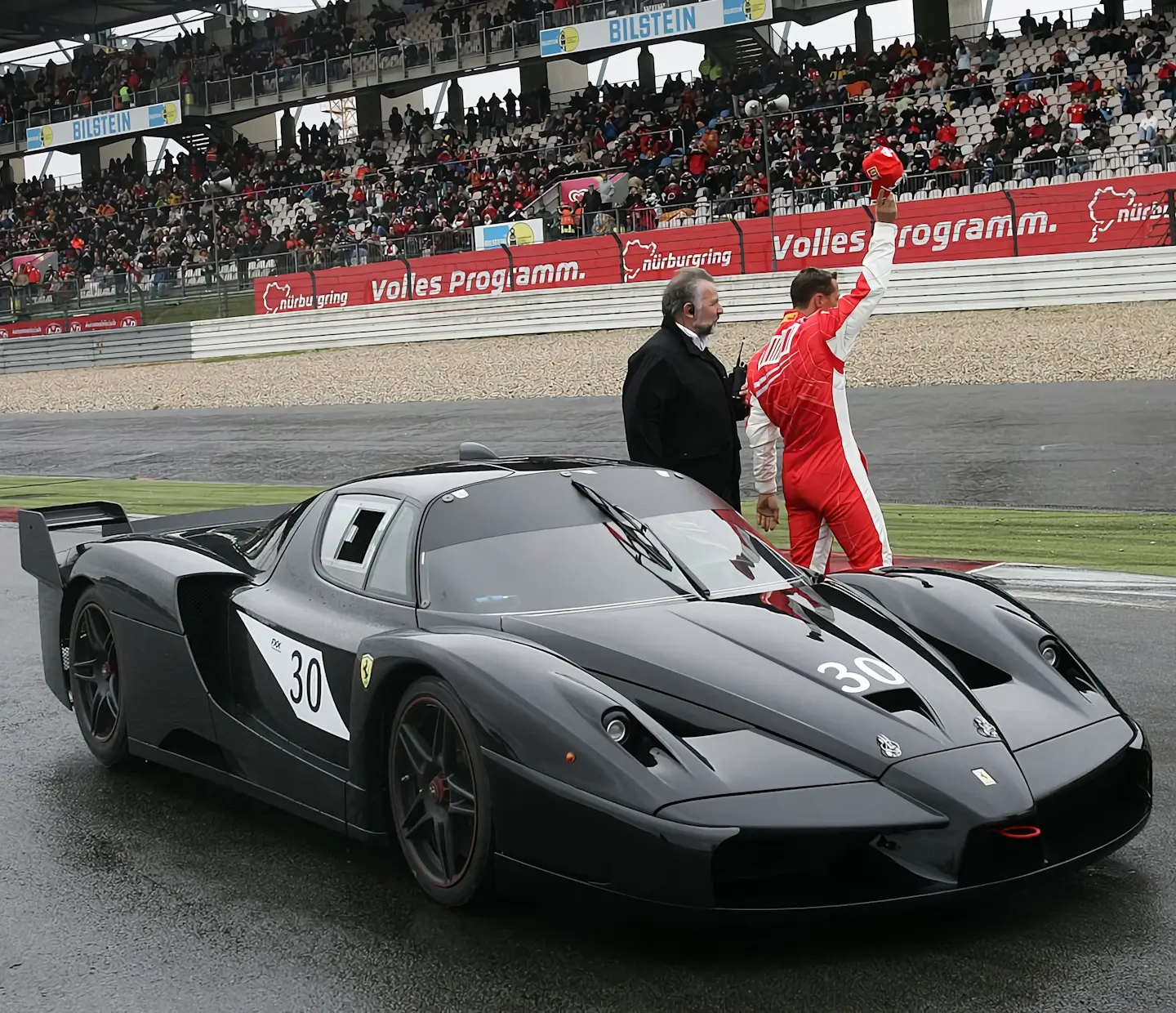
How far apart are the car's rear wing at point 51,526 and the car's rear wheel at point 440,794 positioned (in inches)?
96.7

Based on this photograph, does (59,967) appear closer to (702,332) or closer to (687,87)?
(702,332)

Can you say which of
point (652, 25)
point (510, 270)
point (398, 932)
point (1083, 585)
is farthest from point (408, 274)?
point (398, 932)

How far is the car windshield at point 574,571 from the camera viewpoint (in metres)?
4.20

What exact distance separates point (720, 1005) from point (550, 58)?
42.4m

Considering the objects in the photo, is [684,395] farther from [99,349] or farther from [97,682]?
[99,349]

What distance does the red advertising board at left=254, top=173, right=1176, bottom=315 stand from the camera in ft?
77.1

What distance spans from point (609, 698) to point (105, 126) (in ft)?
179

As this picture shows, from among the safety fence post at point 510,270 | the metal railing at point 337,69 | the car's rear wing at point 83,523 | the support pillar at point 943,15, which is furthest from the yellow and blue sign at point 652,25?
the car's rear wing at point 83,523

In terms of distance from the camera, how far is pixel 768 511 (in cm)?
664

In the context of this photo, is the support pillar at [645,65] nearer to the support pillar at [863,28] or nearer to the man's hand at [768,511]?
the support pillar at [863,28]

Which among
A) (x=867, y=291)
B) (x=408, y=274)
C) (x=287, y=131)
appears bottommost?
(x=867, y=291)

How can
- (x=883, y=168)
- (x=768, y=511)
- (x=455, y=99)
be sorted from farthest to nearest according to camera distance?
(x=455, y=99)
(x=768, y=511)
(x=883, y=168)

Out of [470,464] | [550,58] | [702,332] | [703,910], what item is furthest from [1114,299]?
[550,58]

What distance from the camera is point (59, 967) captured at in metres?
3.69
